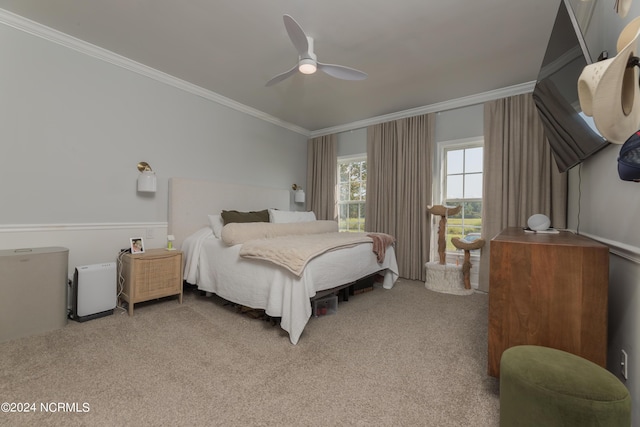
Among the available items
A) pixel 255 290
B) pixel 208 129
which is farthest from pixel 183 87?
pixel 255 290

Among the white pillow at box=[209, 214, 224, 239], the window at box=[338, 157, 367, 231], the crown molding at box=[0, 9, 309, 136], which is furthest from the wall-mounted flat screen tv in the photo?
the crown molding at box=[0, 9, 309, 136]

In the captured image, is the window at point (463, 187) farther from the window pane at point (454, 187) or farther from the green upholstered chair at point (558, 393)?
the green upholstered chair at point (558, 393)

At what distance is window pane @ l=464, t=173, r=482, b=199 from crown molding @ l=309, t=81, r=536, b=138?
980 mm

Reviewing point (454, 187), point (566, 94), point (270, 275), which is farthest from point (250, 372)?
point (454, 187)

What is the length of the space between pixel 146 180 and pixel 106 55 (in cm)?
130

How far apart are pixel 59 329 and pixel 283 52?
3153mm

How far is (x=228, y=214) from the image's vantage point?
348 cm

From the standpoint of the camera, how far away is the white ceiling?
2186 millimetres

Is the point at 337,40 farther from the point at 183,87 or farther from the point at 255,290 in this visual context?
the point at 255,290

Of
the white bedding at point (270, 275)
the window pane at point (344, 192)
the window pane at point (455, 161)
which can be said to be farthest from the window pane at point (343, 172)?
the white bedding at point (270, 275)

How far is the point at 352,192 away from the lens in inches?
197

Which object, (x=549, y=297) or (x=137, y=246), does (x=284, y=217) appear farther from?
(x=549, y=297)

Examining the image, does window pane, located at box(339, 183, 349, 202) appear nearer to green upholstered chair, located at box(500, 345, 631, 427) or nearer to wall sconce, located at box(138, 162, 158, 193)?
wall sconce, located at box(138, 162, 158, 193)

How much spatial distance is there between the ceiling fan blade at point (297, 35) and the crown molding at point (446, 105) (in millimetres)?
2435
